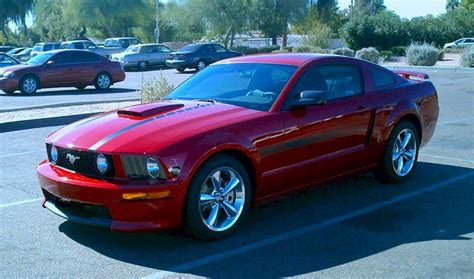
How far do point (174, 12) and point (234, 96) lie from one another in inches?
1904

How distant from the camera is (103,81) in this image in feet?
71.2

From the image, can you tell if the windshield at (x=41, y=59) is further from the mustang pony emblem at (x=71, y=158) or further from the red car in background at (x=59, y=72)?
the mustang pony emblem at (x=71, y=158)

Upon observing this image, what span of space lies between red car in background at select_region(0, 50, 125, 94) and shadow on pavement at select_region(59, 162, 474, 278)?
15.5 meters

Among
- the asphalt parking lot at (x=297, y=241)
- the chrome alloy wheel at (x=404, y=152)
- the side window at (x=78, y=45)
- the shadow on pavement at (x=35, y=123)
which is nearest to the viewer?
the asphalt parking lot at (x=297, y=241)

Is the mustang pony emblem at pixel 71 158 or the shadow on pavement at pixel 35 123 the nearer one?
the mustang pony emblem at pixel 71 158

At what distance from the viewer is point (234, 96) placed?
6.19 m

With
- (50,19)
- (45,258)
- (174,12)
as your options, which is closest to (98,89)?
(45,258)

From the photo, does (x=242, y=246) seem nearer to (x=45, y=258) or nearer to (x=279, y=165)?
(x=279, y=165)

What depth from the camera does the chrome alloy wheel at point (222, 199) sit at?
528 centimetres

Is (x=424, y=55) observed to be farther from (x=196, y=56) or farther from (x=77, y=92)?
(x=77, y=92)

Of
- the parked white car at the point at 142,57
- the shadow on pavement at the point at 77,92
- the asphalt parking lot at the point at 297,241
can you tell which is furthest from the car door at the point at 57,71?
the parked white car at the point at 142,57

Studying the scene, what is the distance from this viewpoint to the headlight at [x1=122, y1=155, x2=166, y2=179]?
4.93 m

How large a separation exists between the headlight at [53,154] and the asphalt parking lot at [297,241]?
662 mm

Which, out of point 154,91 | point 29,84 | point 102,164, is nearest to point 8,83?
point 29,84
